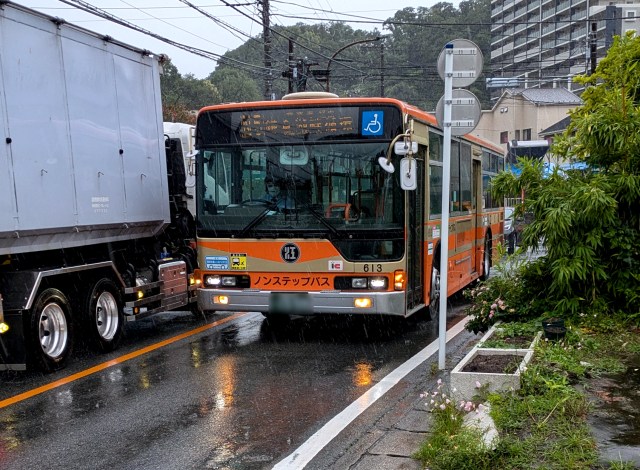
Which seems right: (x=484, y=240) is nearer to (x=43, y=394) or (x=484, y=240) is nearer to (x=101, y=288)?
(x=101, y=288)

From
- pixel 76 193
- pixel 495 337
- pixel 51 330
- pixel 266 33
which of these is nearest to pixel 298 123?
pixel 76 193

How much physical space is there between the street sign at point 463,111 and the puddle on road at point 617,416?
276 cm

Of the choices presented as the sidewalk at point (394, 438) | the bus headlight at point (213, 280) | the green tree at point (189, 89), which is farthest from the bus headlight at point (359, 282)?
the green tree at point (189, 89)

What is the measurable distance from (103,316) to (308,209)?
2.95 metres

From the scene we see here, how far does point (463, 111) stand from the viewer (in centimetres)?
742

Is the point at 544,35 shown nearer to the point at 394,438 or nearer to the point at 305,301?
the point at 305,301

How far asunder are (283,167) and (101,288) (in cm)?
274

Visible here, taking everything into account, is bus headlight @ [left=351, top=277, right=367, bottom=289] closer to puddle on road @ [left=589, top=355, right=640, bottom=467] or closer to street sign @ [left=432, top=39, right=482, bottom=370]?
street sign @ [left=432, top=39, right=482, bottom=370]

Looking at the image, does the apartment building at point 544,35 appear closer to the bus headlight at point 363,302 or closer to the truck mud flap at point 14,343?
the bus headlight at point 363,302

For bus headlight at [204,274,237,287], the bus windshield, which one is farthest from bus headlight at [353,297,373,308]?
bus headlight at [204,274,237,287]

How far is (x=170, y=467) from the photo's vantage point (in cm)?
504

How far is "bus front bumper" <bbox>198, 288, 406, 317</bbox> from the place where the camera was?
891 centimetres

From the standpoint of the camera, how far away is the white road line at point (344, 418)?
5.12 meters

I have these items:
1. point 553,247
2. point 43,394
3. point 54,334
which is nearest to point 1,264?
point 54,334
